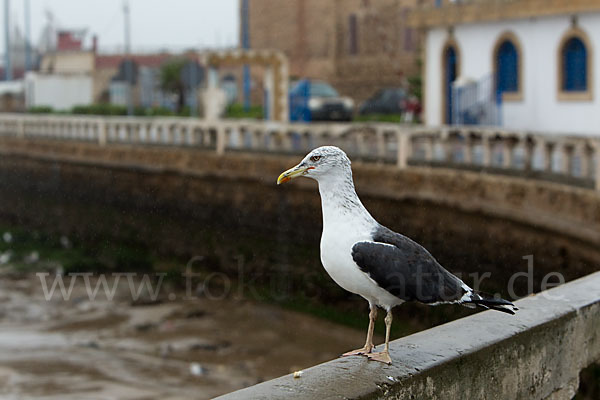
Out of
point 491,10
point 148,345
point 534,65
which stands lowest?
point 148,345

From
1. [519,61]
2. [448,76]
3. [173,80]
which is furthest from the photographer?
[173,80]

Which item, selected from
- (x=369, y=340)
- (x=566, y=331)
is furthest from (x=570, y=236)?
(x=369, y=340)

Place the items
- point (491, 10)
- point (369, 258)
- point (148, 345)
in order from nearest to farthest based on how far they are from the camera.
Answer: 1. point (369, 258)
2. point (148, 345)
3. point (491, 10)

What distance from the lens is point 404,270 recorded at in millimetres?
3746

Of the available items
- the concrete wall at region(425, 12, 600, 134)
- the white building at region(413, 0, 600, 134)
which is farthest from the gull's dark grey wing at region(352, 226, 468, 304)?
the concrete wall at region(425, 12, 600, 134)

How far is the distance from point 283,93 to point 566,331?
24.1 meters

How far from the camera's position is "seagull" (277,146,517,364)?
3.71 m

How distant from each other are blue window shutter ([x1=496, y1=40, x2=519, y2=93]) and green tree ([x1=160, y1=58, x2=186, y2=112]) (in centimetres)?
3106

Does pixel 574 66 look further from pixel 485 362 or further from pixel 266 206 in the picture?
pixel 485 362

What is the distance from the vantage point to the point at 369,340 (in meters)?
3.93

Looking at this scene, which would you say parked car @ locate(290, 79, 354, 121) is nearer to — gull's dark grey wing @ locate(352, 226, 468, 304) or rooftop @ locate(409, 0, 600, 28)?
rooftop @ locate(409, 0, 600, 28)

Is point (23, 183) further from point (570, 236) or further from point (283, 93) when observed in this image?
point (570, 236)

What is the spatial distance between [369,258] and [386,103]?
112 feet

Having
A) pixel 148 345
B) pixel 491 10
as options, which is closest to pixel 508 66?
pixel 491 10
